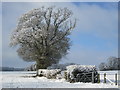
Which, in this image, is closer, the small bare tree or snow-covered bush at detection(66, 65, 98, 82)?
snow-covered bush at detection(66, 65, 98, 82)

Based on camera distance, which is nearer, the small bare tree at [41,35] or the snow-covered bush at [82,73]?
the snow-covered bush at [82,73]

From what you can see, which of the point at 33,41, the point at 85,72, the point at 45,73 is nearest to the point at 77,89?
the point at 85,72

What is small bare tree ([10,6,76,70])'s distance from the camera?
4125cm

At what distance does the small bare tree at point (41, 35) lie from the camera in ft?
135

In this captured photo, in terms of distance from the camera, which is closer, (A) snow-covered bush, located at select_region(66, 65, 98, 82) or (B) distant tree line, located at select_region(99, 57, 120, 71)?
(A) snow-covered bush, located at select_region(66, 65, 98, 82)

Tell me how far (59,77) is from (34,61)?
1658 centimetres

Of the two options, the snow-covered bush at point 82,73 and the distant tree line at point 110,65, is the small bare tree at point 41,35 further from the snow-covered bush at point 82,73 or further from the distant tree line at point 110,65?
the snow-covered bush at point 82,73

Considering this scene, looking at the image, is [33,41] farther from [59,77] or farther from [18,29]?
[59,77]

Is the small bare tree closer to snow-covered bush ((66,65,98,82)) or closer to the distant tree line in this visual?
the distant tree line

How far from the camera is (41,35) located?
41156 millimetres

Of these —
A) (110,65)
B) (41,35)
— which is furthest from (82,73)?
(110,65)

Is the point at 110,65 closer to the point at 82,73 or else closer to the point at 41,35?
the point at 41,35

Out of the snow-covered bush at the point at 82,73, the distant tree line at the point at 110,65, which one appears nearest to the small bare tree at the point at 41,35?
→ the distant tree line at the point at 110,65

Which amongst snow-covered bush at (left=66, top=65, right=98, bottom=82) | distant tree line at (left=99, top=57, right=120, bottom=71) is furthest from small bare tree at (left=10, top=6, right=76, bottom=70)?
snow-covered bush at (left=66, top=65, right=98, bottom=82)
